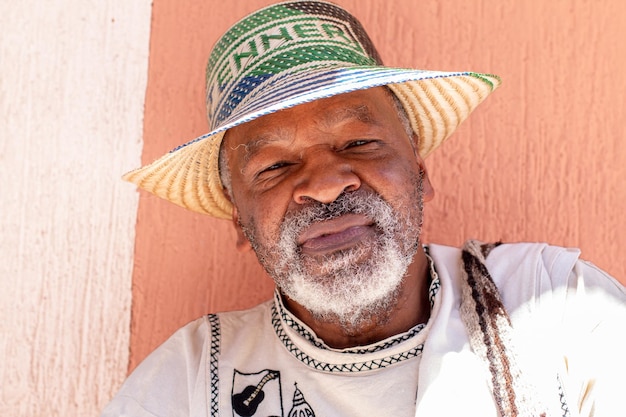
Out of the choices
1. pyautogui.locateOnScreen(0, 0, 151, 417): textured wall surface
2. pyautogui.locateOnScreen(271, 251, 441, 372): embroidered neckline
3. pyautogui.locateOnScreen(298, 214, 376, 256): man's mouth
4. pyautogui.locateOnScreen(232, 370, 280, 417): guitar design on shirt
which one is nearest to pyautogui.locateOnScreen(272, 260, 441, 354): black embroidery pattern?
pyautogui.locateOnScreen(271, 251, 441, 372): embroidered neckline

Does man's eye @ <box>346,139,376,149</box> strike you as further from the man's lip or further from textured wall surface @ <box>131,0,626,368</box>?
textured wall surface @ <box>131,0,626,368</box>

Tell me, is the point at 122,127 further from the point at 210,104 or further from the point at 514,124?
the point at 514,124

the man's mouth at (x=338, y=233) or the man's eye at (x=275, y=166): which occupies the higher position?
the man's eye at (x=275, y=166)

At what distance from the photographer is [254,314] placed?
7.95ft

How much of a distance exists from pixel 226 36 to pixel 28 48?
0.96 meters

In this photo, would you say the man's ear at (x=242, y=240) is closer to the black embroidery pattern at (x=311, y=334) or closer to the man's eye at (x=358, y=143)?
the black embroidery pattern at (x=311, y=334)

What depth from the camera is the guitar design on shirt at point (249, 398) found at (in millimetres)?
2086

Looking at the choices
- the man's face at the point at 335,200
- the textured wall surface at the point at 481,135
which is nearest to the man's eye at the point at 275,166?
the man's face at the point at 335,200

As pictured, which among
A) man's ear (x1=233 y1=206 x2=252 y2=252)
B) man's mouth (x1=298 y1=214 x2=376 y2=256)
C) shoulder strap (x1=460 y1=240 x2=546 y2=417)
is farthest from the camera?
man's ear (x1=233 y1=206 x2=252 y2=252)

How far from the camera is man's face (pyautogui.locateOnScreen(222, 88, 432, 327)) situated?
196cm

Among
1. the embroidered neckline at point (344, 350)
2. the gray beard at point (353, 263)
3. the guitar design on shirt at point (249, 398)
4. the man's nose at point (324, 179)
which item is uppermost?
the man's nose at point (324, 179)

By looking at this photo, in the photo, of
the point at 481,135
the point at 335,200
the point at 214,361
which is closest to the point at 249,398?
the point at 214,361

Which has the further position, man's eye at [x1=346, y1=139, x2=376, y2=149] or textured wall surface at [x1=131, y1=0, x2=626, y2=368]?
textured wall surface at [x1=131, y1=0, x2=626, y2=368]

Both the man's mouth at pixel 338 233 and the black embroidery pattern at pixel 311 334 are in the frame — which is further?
the black embroidery pattern at pixel 311 334
